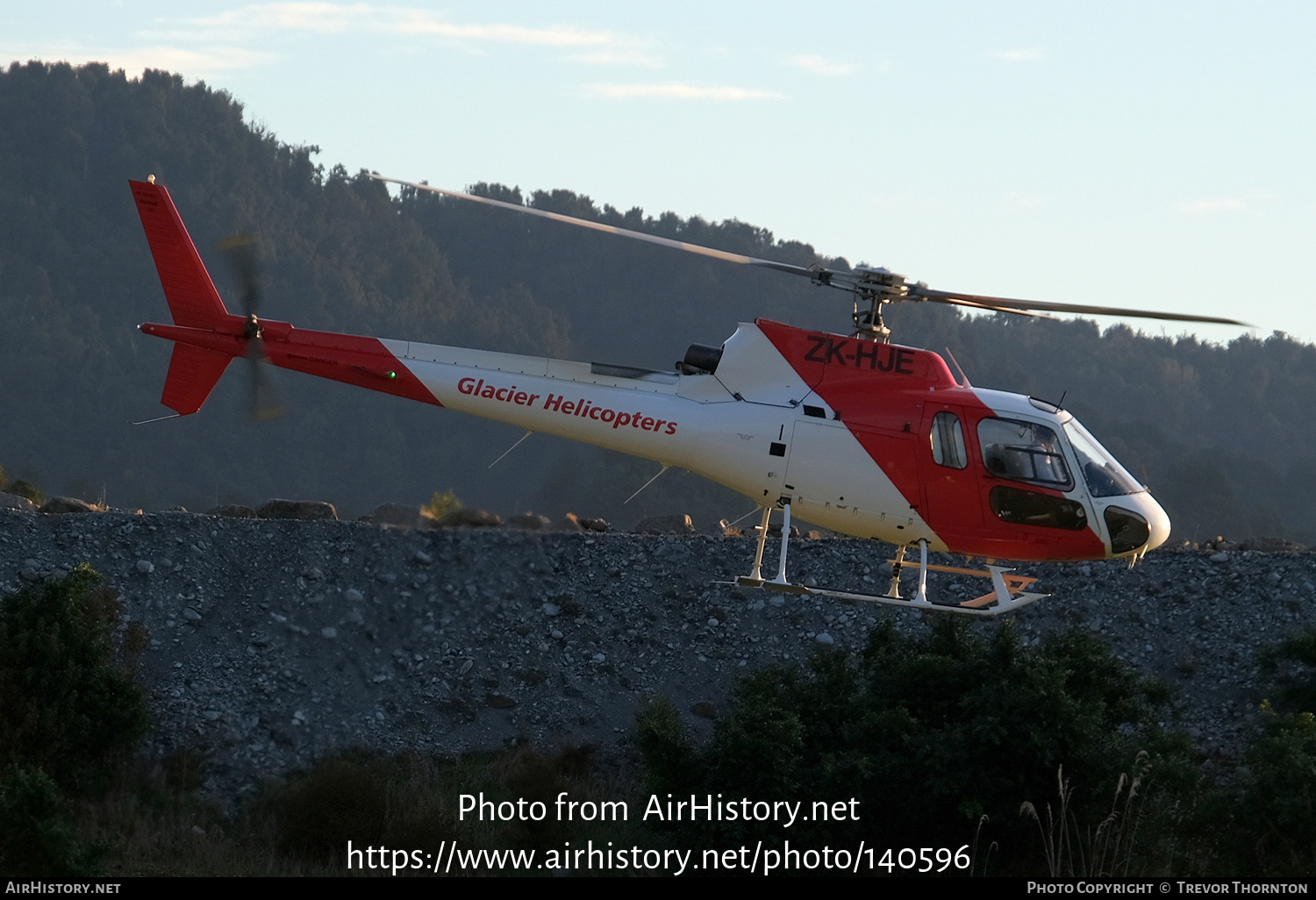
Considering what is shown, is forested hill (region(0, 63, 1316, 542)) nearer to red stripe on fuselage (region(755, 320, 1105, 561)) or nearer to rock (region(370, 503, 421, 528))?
rock (region(370, 503, 421, 528))

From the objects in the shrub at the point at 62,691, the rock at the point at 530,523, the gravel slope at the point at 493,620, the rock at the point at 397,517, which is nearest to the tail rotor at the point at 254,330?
the shrub at the point at 62,691

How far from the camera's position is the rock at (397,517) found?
23906mm

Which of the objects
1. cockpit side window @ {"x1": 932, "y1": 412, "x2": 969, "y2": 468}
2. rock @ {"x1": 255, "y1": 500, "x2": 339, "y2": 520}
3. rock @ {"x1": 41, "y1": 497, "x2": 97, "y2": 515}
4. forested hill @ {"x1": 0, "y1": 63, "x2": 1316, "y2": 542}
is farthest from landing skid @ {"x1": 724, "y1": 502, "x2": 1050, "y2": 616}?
forested hill @ {"x1": 0, "y1": 63, "x2": 1316, "y2": 542}

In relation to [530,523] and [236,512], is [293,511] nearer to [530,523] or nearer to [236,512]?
[236,512]

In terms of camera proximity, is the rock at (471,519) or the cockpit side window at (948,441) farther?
the rock at (471,519)

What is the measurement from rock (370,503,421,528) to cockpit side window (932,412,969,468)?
10877 millimetres

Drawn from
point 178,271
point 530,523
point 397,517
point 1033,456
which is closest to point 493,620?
point 530,523

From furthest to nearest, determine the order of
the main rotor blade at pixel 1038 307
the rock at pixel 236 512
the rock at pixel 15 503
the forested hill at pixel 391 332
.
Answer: the forested hill at pixel 391 332 → the rock at pixel 236 512 → the rock at pixel 15 503 → the main rotor blade at pixel 1038 307

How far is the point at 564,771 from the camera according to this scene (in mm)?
19922

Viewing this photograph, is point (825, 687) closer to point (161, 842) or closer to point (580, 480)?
point (161, 842)

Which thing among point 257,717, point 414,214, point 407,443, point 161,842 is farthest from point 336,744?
point 414,214

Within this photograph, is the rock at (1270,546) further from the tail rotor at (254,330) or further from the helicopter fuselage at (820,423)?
the tail rotor at (254,330)

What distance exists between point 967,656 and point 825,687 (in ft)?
5.90

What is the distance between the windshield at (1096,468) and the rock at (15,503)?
15.7 m
